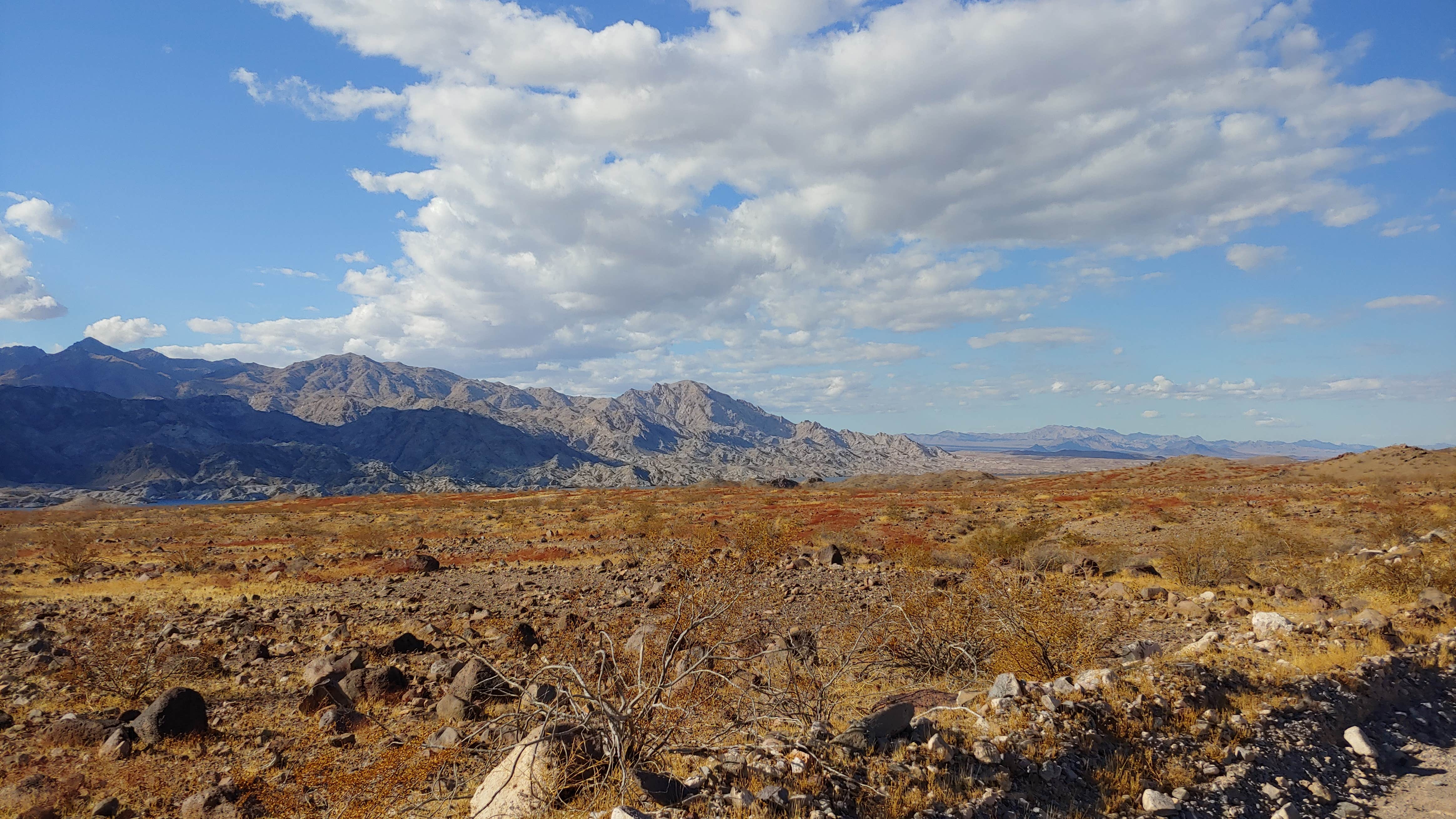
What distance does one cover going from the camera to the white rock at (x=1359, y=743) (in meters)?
7.08

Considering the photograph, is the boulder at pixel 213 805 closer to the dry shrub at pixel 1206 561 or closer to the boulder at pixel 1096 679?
the boulder at pixel 1096 679

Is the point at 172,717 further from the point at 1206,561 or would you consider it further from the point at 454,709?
the point at 1206,561

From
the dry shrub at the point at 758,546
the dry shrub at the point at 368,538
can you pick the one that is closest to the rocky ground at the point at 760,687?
the dry shrub at the point at 758,546

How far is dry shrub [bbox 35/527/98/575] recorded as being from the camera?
76.3 ft

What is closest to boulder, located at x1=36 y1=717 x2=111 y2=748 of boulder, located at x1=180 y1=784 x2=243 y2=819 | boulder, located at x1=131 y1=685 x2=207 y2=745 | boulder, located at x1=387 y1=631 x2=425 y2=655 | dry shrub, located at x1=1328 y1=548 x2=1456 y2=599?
boulder, located at x1=131 y1=685 x2=207 y2=745

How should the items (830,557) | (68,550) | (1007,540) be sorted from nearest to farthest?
(830,557) → (1007,540) → (68,550)

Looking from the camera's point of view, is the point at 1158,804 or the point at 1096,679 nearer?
the point at 1158,804

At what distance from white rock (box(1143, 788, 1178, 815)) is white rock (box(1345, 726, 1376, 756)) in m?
3.30

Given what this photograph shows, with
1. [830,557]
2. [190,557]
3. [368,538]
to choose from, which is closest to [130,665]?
[830,557]

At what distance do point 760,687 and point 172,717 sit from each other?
7949 millimetres

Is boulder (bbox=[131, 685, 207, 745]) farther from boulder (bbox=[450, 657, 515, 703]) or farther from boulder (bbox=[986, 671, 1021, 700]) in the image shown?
boulder (bbox=[986, 671, 1021, 700])

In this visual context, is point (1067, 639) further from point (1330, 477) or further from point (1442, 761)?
point (1330, 477)

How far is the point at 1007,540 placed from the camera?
22.7m

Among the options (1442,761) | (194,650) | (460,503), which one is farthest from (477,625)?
(460,503)
